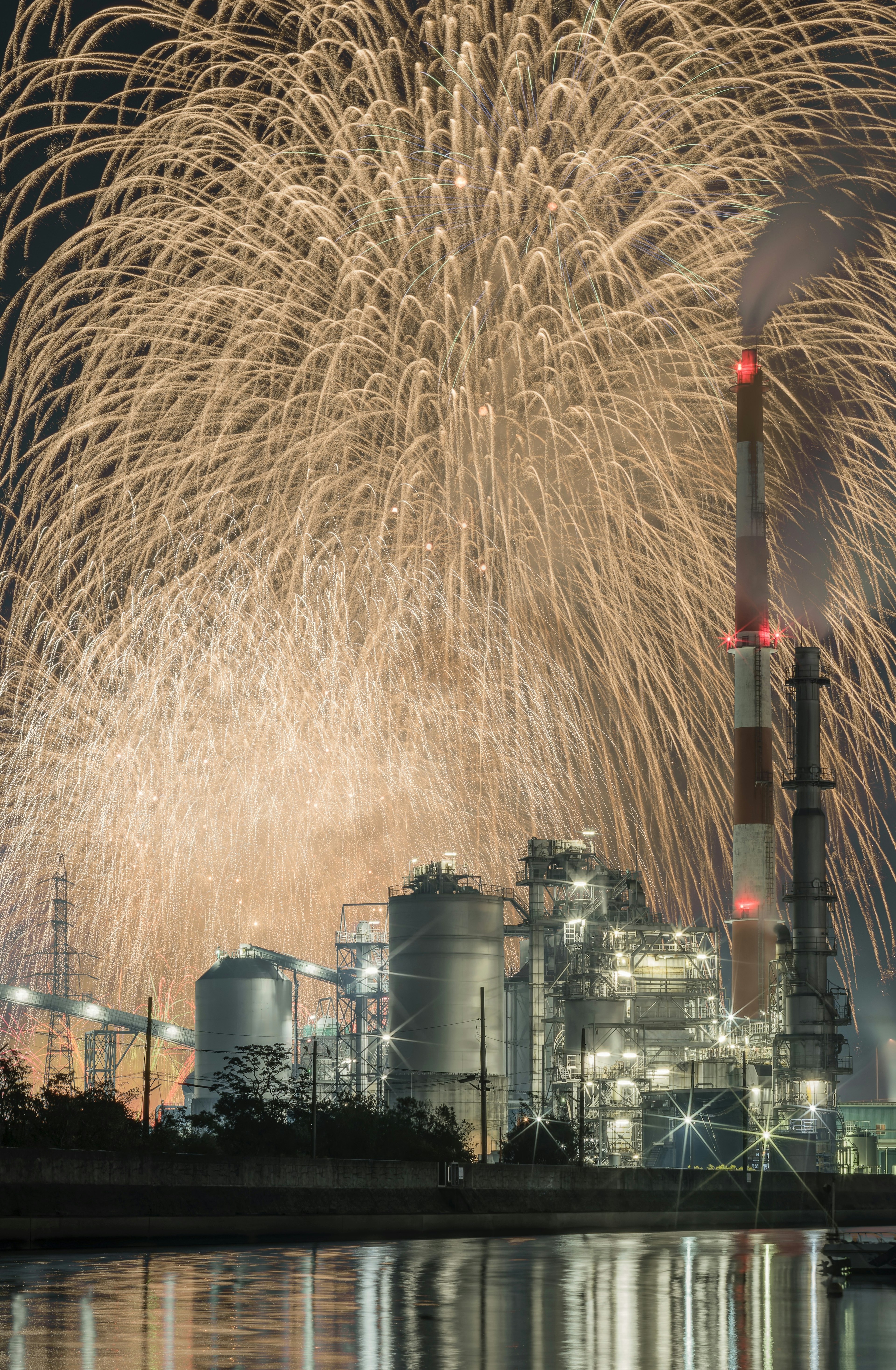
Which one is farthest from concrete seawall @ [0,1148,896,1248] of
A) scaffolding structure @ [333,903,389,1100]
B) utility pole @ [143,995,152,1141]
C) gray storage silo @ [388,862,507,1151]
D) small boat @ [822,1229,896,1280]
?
scaffolding structure @ [333,903,389,1100]

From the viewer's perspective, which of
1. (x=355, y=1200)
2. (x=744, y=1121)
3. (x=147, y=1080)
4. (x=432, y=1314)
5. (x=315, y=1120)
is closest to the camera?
(x=432, y=1314)

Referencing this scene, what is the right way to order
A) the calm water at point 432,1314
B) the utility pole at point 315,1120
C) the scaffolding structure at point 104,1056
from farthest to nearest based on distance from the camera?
the scaffolding structure at point 104,1056, the utility pole at point 315,1120, the calm water at point 432,1314

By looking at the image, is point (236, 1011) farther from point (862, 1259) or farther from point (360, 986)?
point (862, 1259)

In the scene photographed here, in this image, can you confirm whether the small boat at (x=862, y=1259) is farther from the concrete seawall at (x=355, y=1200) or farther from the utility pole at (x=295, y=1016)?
the utility pole at (x=295, y=1016)

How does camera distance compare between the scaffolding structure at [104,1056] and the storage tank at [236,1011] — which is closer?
the storage tank at [236,1011]

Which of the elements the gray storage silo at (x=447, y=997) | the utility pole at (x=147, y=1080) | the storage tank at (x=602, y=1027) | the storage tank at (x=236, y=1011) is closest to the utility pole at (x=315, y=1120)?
the utility pole at (x=147, y=1080)

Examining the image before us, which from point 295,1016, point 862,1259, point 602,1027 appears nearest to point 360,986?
point 295,1016

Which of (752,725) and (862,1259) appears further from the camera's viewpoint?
(752,725)

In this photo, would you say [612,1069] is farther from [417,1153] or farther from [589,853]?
[417,1153]
